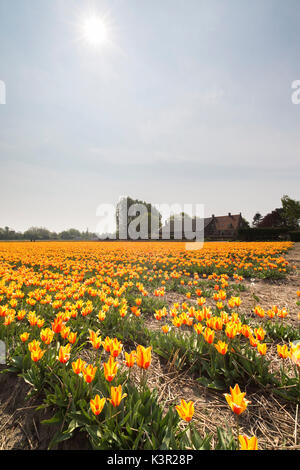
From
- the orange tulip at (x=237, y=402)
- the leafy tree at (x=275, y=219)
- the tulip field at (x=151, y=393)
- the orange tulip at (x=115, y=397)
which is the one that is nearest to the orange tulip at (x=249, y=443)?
the tulip field at (x=151, y=393)

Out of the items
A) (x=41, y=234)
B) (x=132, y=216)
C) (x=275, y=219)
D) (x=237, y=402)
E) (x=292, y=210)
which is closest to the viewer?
(x=237, y=402)

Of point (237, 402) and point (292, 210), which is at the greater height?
point (292, 210)

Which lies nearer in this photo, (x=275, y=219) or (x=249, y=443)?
(x=249, y=443)

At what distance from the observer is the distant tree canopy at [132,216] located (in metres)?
68.2

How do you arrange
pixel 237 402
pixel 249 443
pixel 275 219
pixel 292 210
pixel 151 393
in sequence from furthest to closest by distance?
pixel 275 219
pixel 292 210
pixel 151 393
pixel 237 402
pixel 249 443

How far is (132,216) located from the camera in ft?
233

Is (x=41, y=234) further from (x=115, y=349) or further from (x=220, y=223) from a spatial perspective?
(x=115, y=349)

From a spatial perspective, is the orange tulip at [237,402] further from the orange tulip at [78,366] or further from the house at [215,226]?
the house at [215,226]

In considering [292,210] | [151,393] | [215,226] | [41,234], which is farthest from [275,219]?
[41,234]

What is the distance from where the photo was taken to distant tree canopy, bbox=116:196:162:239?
6816 cm

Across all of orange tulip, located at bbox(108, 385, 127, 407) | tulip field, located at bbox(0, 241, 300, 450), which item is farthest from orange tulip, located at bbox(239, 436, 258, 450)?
orange tulip, located at bbox(108, 385, 127, 407)

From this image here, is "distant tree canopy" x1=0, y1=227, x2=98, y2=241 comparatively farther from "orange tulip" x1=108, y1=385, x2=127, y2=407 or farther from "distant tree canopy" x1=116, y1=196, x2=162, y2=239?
"orange tulip" x1=108, y1=385, x2=127, y2=407

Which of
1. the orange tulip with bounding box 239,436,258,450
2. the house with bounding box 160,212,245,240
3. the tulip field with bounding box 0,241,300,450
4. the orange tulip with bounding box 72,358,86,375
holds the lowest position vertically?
the tulip field with bounding box 0,241,300,450
